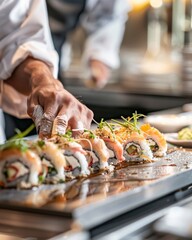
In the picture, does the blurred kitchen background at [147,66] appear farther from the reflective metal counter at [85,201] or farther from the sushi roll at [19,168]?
the sushi roll at [19,168]

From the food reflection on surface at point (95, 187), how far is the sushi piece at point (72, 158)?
0.04m

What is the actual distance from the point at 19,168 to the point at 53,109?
0.47 m

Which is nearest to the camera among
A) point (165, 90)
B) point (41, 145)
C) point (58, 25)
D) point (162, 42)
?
point (41, 145)

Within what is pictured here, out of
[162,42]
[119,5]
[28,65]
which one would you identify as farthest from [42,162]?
[162,42]

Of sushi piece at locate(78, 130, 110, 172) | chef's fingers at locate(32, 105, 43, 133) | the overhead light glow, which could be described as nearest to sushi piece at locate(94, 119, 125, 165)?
sushi piece at locate(78, 130, 110, 172)

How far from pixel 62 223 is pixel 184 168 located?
720mm

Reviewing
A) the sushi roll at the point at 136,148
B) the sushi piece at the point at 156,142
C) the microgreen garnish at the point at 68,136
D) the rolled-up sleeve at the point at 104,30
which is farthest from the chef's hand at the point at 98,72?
the microgreen garnish at the point at 68,136

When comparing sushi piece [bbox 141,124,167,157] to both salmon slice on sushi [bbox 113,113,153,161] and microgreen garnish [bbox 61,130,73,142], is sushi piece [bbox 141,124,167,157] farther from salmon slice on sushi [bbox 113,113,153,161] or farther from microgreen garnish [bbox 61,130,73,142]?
microgreen garnish [bbox 61,130,73,142]

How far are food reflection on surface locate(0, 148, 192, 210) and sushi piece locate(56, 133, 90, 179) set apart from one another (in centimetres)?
4

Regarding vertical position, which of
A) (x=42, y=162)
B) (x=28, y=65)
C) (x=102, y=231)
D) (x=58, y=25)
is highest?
(x=58, y=25)

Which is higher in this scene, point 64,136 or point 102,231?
point 64,136

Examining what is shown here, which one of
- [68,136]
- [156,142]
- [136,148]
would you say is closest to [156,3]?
[156,142]

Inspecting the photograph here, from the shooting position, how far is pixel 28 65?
307cm

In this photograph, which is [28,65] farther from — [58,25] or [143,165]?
[58,25]
